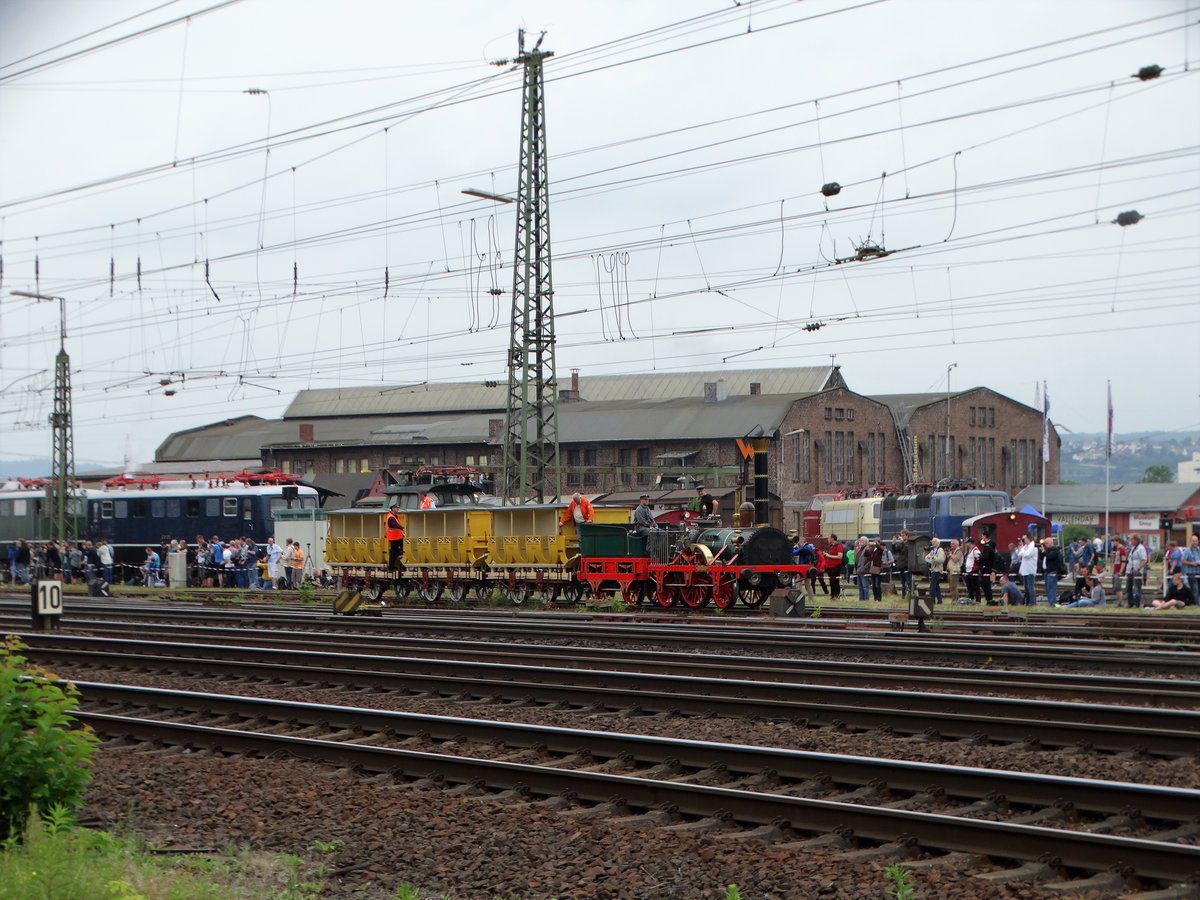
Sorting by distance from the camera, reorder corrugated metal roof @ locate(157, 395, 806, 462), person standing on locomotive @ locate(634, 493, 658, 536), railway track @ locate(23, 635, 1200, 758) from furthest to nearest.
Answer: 1. corrugated metal roof @ locate(157, 395, 806, 462)
2. person standing on locomotive @ locate(634, 493, 658, 536)
3. railway track @ locate(23, 635, 1200, 758)

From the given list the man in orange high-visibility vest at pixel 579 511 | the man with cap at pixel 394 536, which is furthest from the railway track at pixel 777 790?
the man with cap at pixel 394 536

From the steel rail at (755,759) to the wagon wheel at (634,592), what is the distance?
49.0ft

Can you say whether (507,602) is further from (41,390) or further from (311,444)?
(311,444)

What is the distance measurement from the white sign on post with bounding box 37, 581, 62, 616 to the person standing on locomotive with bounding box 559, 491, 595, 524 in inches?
476

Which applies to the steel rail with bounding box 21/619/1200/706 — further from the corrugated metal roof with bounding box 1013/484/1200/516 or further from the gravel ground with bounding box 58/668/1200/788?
the corrugated metal roof with bounding box 1013/484/1200/516

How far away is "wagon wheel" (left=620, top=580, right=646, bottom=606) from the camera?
28.8 meters

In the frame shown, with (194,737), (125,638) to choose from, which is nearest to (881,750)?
(194,737)

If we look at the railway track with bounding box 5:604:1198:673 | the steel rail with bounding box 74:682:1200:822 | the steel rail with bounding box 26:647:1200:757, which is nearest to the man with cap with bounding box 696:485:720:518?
the railway track with bounding box 5:604:1198:673

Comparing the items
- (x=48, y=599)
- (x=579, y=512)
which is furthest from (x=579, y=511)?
(x=48, y=599)

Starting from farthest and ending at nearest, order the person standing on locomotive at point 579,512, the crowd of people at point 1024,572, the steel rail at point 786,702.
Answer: the person standing on locomotive at point 579,512
the crowd of people at point 1024,572
the steel rail at point 786,702

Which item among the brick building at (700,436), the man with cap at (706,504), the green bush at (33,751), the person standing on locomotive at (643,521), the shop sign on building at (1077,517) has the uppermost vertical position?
the brick building at (700,436)

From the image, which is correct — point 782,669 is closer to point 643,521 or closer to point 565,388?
point 643,521

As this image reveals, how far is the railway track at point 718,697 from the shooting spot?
11.3 metres

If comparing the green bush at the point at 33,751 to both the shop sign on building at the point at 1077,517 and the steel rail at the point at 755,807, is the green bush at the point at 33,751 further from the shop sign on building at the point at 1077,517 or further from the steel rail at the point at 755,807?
the shop sign on building at the point at 1077,517
